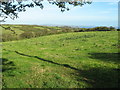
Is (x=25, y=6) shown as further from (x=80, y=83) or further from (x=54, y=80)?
(x=80, y=83)

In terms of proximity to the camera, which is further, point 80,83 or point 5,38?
point 5,38

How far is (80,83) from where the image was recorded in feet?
32.8

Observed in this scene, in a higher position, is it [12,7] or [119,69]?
[12,7]

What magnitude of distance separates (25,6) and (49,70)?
18.3 feet

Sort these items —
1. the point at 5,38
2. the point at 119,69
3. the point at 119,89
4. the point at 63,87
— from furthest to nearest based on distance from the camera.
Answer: the point at 5,38
the point at 119,69
the point at 63,87
the point at 119,89

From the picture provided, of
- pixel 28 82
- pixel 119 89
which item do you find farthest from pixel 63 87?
pixel 119 89

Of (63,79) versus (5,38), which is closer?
(63,79)

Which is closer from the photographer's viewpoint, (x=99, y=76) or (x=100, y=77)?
(x=100, y=77)

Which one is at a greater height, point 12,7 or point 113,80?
point 12,7

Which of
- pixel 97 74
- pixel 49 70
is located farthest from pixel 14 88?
pixel 97 74

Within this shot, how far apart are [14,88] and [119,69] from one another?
8317 mm

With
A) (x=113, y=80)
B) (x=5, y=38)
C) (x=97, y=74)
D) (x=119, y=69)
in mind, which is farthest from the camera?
(x=5, y=38)

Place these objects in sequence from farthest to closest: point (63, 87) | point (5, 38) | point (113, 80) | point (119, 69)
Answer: point (5, 38), point (119, 69), point (113, 80), point (63, 87)

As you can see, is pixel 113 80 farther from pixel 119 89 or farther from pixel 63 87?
pixel 63 87
